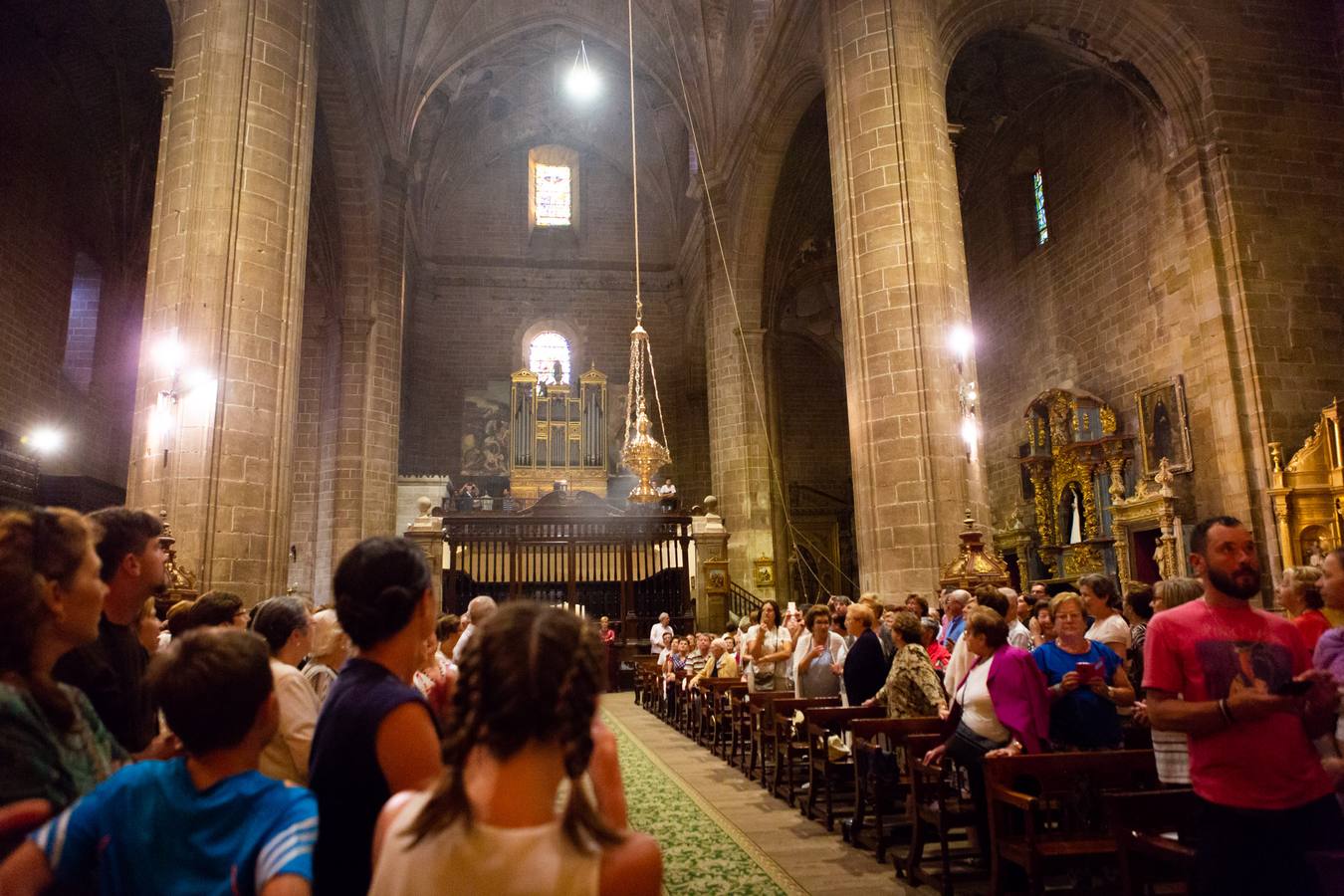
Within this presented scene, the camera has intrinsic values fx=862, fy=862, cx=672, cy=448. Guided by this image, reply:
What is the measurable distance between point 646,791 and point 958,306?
718cm

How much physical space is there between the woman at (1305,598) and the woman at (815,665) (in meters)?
3.13

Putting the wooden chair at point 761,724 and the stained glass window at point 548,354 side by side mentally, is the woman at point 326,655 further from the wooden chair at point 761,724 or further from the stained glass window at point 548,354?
the stained glass window at point 548,354

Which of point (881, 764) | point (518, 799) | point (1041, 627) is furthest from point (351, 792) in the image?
point (1041, 627)

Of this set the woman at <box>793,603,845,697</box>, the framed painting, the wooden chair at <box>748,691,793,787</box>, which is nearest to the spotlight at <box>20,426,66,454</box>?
the wooden chair at <box>748,691,793,787</box>

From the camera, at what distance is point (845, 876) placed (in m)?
4.57

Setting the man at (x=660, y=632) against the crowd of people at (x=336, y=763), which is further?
the man at (x=660, y=632)

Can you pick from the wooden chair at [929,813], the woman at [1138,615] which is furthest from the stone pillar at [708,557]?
the wooden chair at [929,813]

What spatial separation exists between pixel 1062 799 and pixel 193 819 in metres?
3.53

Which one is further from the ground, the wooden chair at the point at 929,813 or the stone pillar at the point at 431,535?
the stone pillar at the point at 431,535

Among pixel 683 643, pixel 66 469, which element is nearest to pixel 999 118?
pixel 683 643

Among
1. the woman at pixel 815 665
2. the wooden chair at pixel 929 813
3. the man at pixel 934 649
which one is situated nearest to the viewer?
the wooden chair at pixel 929 813

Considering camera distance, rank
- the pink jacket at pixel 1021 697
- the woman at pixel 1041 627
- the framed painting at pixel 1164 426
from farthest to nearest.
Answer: the framed painting at pixel 1164 426 → the woman at pixel 1041 627 → the pink jacket at pixel 1021 697

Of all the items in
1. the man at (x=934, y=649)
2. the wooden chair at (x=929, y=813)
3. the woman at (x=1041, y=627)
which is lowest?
the wooden chair at (x=929, y=813)

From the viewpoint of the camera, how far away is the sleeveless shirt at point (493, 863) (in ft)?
3.92
